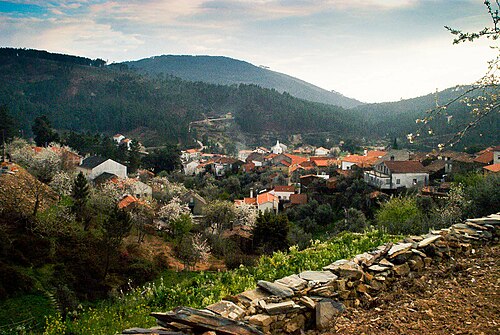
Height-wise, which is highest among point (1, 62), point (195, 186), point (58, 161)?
point (1, 62)

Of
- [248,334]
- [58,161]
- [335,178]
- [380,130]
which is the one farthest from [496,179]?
[380,130]

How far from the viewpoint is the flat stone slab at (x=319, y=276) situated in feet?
15.5

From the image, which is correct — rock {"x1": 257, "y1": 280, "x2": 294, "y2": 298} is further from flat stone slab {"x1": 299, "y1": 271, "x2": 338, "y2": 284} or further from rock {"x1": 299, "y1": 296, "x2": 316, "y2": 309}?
flat stone slab {"x1": 299, "y1": 271, "x2": 338, "y2": 284}

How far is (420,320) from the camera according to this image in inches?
160

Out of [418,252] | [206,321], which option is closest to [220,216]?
[418,252]

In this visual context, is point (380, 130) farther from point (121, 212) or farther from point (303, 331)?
point (303, 331)

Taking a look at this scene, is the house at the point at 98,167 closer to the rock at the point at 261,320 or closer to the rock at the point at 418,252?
the rock at the point at 418,252

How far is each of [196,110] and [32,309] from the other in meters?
105

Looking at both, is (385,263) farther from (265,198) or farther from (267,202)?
(265,198)

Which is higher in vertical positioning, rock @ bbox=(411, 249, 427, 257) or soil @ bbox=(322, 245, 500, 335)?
rock @ bbox=(411, 249, 427, 257)

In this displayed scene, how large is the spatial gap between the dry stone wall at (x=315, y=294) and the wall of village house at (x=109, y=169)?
A: 37.2 metres

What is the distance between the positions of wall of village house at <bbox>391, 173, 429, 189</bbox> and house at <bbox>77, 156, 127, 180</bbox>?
86.3 ft

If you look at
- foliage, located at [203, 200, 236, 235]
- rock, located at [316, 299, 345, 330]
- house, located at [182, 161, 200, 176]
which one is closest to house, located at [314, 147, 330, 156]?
house, located at [182, 161, 200, 176]

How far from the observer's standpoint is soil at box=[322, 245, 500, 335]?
3.92 metres
